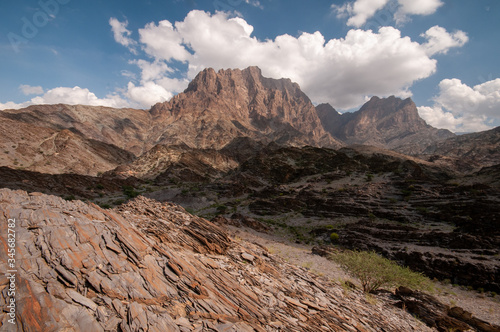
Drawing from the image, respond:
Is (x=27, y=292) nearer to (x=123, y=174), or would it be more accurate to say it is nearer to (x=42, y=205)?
(x=42, y=205)

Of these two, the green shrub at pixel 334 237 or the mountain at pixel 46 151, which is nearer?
the green shrub at pixel 334 237

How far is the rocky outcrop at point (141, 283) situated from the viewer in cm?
560

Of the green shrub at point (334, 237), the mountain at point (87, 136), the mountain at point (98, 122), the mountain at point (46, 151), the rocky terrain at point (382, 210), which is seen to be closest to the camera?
the rocky terrain at point (382, 210)

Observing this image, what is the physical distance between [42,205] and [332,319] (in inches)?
503

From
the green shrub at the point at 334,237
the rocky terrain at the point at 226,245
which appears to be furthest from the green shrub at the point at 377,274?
the green shrub at the point at 334,237

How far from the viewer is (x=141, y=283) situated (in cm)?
720

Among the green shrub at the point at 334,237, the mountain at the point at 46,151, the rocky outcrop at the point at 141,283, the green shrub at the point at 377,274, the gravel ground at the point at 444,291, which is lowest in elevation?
the gravel ground at the point at 444,291

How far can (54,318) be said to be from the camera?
519 centimetres

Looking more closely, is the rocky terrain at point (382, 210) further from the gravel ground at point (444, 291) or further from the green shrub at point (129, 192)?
the green shrub at point (129, 192)

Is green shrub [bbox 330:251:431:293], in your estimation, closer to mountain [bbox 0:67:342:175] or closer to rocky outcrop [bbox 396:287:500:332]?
rocky outcrop [bbox 396:287:500:332]

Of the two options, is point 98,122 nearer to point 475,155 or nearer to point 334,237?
point 334,237

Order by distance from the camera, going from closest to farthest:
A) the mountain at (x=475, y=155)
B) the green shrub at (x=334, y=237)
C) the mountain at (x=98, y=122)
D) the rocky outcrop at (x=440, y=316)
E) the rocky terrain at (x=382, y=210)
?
the rocky outcrop at (x=440, y=316) < the rocky terrain at (x=382, y=210) < the green shrub at (x=334, y=237) < the mountain at (x=475, y=155) < the mountain at (x=98, y=122)

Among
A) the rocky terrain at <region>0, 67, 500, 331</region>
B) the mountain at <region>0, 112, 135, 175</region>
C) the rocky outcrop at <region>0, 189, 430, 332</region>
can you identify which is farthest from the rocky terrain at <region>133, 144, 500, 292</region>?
the mountain at <region>0, 112, 135, 175</region>

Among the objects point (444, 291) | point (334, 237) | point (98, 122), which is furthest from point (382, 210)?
point (98, 122)
